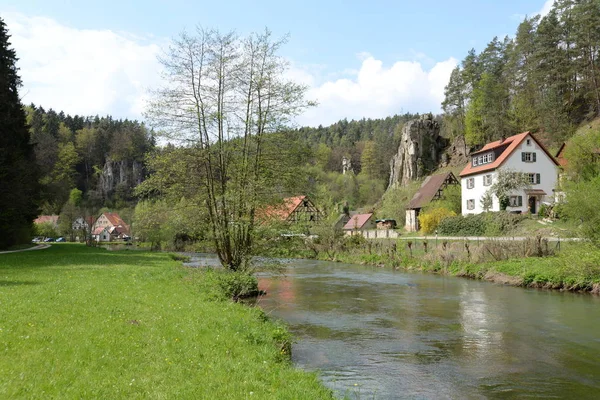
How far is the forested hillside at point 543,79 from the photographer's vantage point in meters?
68.1

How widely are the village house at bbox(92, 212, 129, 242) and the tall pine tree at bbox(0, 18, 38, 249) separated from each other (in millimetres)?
86439

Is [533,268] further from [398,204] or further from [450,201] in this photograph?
[398,204]

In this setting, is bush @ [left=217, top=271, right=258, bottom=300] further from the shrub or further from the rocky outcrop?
the rocky outcrop

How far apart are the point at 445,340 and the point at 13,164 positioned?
34363 millimetres

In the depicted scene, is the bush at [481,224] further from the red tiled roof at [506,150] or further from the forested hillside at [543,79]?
the forested hillside at [543,79]

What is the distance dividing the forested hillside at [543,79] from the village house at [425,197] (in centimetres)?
1546

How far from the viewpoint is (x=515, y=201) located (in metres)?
53.6

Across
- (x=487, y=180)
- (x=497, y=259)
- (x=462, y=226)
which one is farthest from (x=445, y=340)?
(x=487, y=180)

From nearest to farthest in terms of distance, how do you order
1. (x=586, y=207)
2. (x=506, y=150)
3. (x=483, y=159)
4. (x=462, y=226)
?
(x=586, y=207) → (x=462, y=226) → (x=506, y=150) → (x=483, y=159)

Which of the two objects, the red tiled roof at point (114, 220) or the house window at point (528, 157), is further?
the red tiled roof at point (114, 220)

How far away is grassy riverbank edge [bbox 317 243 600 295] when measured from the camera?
24688mm

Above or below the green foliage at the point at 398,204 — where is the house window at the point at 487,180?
above

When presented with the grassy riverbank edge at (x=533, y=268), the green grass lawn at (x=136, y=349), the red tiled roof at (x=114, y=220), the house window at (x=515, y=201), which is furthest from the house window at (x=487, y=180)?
the red tiled roof at (x=114, y=220)

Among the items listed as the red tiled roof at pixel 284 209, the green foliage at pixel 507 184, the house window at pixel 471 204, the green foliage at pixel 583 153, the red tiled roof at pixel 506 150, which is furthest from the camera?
the house window at pixel 471 204
